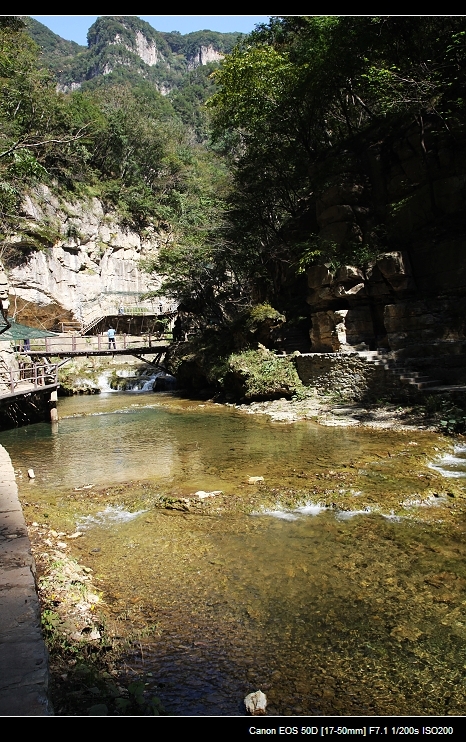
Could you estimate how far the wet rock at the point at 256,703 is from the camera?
3123mm

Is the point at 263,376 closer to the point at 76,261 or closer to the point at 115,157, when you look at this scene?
the point at 76,261

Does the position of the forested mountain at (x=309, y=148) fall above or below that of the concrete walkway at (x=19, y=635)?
above

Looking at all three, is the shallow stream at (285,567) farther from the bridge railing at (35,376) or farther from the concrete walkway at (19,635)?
the bridge railing at (35,376)

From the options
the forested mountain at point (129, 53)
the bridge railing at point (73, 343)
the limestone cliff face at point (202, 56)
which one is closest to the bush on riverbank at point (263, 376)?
the bridge railing at point (73, 343)

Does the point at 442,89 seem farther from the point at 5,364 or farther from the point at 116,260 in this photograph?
the point at 116,260

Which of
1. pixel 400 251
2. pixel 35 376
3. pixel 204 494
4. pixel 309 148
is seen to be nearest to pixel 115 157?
pixel 309 148

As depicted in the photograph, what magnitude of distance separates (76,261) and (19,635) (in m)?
37.1

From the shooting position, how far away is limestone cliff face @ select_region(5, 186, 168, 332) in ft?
106

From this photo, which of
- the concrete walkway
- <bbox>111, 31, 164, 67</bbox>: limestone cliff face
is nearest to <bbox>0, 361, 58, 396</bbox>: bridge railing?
the concrete walkway

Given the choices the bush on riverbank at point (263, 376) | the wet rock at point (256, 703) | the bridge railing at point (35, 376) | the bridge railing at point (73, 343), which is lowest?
the wet rock at point (256, 703)

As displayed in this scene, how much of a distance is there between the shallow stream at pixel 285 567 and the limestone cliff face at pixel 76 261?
23.9 metres

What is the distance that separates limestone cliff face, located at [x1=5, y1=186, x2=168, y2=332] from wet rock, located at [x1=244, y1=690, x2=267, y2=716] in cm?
2870

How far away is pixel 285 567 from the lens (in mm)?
5305

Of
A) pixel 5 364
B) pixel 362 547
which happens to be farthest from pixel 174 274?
pixel 362 547
